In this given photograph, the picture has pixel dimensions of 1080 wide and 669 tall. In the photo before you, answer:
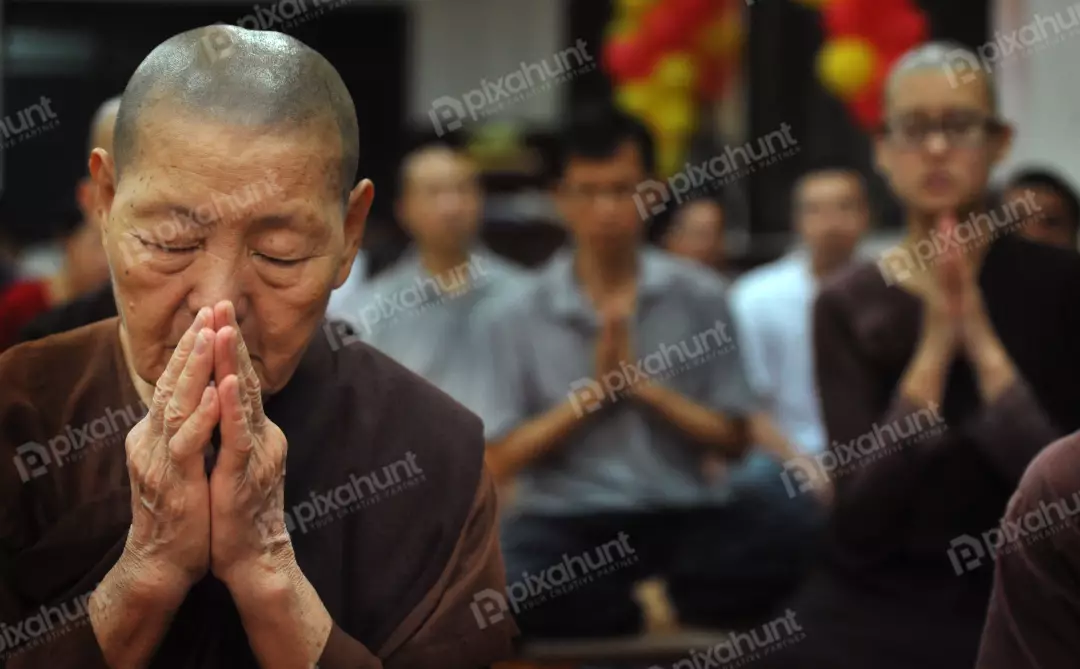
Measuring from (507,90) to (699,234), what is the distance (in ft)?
9.26

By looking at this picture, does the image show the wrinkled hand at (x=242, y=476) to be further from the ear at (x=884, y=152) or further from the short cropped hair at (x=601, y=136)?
the short cropped hair at (x=601, y=136)

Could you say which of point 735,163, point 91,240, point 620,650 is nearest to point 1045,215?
point 620,650

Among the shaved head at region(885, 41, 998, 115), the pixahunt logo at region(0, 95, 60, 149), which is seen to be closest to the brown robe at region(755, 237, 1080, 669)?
the shaved head at region(885, 41, 998, 115)

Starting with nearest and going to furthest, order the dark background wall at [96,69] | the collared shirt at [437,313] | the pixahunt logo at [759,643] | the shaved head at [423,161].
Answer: the pixahunt logo at [759,643] < the collared shirt at [437,313] < the shaved head at [423,161] < the dark background wall at [96,69]

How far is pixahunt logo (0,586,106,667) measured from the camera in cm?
132

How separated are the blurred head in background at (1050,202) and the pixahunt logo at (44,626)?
1904 mm

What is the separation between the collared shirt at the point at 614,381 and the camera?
3.12 meters

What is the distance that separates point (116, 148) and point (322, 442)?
1.11 ft

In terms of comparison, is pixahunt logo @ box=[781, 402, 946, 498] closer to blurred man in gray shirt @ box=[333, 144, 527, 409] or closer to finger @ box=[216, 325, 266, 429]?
finger @ box=[216, 325, 266, 429]

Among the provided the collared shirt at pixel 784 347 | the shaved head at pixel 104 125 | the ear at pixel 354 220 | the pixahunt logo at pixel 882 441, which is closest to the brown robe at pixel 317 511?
the ear at pixel 354 220

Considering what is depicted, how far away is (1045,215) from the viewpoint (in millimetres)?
2957

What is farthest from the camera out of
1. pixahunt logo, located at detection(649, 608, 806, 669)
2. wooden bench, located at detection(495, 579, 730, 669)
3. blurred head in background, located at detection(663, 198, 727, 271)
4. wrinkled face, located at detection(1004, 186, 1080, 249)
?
blurred head in background, located at detection(663, 198, 727, 271)

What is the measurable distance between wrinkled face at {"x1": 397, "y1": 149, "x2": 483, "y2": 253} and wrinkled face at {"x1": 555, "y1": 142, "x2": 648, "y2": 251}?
20.2 inches

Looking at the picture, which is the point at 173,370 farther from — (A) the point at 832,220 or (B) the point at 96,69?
(B) the point at 96,69
